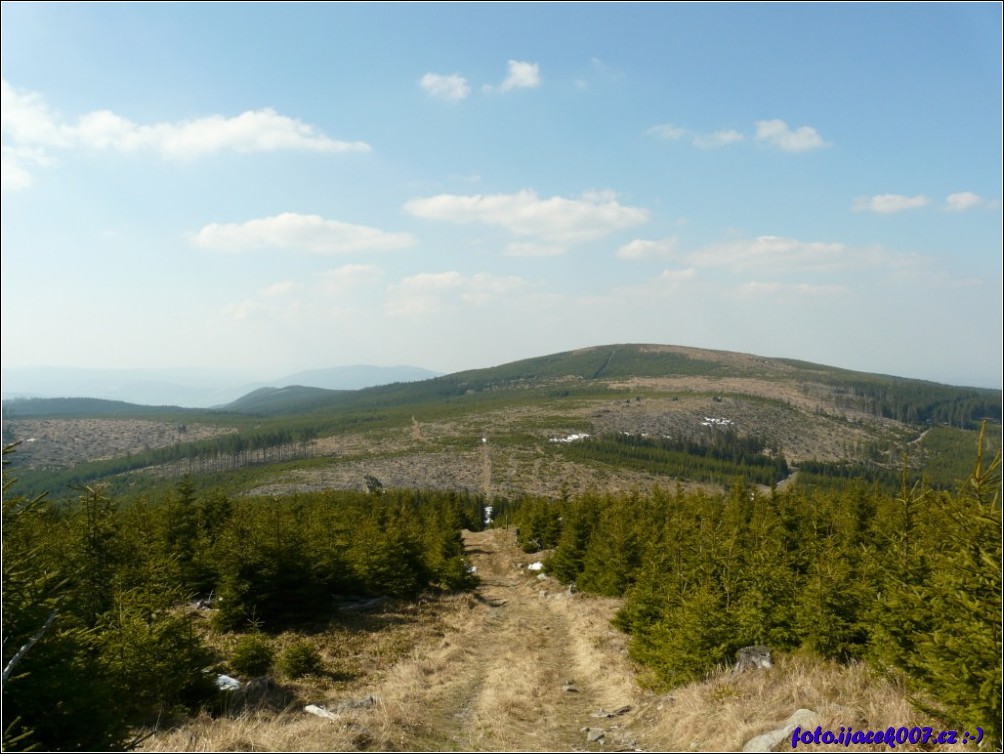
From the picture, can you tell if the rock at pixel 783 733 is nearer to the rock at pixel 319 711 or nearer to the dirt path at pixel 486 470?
the rock at pixel 319 711

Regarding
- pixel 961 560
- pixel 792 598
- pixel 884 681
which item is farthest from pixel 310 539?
pixel 961 560

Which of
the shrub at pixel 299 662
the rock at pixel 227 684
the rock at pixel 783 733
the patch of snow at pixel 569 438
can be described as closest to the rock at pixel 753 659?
the rock at pixel 783 733

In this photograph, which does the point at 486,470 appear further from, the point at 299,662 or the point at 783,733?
the point at 783,733

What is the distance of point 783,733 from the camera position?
10148 millimetres

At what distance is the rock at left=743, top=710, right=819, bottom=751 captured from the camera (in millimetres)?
9914

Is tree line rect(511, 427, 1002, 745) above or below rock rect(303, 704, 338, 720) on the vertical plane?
above

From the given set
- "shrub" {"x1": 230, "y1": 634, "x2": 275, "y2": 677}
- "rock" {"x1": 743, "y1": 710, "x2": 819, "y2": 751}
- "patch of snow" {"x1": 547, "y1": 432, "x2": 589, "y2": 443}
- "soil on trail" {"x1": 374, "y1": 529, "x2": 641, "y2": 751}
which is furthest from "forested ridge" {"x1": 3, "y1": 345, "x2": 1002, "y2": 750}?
"patch of snow" {"x1": 547, "y1": 432, "x2": 589, "y2": 443}

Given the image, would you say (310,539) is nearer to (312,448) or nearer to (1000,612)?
(1000,612)

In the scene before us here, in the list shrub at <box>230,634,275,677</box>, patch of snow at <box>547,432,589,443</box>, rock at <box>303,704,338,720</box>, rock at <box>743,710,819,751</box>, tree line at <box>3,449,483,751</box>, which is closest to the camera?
tree line at <box>3,449,483,751</box>

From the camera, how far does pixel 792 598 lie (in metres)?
16.8

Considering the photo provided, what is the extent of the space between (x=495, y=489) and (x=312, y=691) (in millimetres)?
117363

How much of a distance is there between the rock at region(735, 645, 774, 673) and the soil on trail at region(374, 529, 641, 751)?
3150mm

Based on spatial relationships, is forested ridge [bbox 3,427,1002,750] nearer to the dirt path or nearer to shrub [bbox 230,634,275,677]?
shrub [bbox 230,634,275,677]

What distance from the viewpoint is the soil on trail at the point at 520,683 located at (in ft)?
41.9
